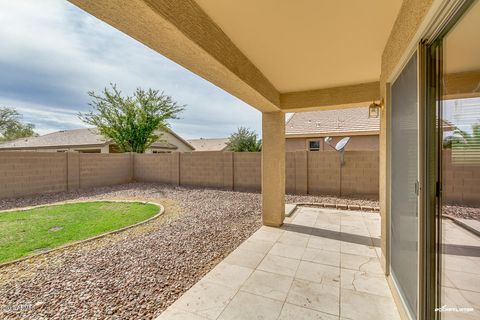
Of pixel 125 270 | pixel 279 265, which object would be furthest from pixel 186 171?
pixel 279 265

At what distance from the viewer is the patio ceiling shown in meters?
1.78

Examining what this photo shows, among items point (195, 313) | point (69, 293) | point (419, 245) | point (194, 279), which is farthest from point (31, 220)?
point (419, 245)

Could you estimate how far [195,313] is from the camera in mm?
2238

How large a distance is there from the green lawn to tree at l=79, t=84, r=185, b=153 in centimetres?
922

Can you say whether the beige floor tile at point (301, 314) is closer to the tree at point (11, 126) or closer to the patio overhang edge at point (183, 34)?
the patio overhang edge at point (183, 34)

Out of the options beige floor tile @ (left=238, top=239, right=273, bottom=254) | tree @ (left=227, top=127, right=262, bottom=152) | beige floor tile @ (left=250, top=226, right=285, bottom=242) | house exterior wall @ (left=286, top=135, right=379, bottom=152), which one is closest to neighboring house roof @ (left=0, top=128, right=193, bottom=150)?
tree @ (left=227, top=127, right=262, bottom=152)

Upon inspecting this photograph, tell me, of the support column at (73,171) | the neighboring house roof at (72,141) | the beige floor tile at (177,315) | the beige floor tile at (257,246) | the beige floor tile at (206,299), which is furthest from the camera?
the neighboring house roof at (72,141)

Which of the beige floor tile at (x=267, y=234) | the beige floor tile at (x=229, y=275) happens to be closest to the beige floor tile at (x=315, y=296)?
the beige floor tile at (x=229, y=275)

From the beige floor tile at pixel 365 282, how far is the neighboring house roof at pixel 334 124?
10.4m

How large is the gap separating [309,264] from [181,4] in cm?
363

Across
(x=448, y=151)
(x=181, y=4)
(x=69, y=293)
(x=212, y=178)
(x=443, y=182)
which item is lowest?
(x=69, y=293)

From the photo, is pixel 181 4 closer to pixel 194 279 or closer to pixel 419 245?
pixel 419 245

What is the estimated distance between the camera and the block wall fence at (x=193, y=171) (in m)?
8.05

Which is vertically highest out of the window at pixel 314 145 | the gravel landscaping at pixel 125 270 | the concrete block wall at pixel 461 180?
the window at pixel 314 145
